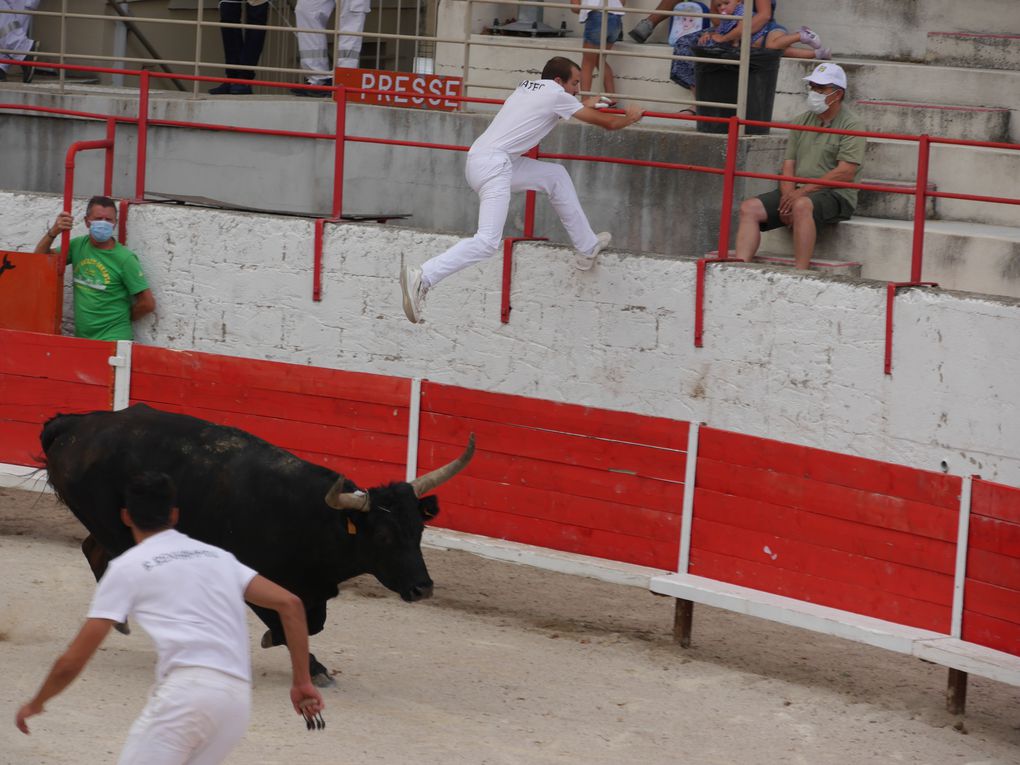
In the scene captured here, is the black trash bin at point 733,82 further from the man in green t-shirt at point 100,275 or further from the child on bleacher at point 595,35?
the man in green t-shirt at point 100,275

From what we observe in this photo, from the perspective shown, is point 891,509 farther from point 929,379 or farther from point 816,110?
point 816,110

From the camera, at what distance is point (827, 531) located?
7402mm

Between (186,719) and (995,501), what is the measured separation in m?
3.85

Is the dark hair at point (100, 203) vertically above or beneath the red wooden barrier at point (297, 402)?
above

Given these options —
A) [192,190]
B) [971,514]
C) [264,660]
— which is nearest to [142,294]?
[192,190]

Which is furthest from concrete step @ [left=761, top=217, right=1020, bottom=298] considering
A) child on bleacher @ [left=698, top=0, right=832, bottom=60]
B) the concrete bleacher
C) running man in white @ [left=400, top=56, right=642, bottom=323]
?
running man in white @ [left=400, top=56, right=642, bottom=323]

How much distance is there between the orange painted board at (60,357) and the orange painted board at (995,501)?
15.9 feet

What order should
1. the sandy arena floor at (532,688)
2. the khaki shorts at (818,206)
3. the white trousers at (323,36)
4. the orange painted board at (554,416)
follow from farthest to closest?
the white trousers at (323,36) → the khaki shorts at (818,206) → the orange painted board at (554,416) → the sandy arena floor at (532,688)

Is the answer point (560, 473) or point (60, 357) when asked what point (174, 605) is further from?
point (60, 357)

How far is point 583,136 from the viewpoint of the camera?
10.9m

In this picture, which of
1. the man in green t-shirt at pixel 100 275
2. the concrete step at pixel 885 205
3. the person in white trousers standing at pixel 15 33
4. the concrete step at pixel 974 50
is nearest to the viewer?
the man in green t-shirt at pixel 100 275

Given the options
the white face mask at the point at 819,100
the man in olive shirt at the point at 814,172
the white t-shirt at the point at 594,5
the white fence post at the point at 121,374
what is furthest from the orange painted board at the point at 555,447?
the white t-shirt at the point at 594,5

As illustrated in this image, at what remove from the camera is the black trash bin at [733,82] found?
10547 millimetres

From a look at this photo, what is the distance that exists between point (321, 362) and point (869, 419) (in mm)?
3458
